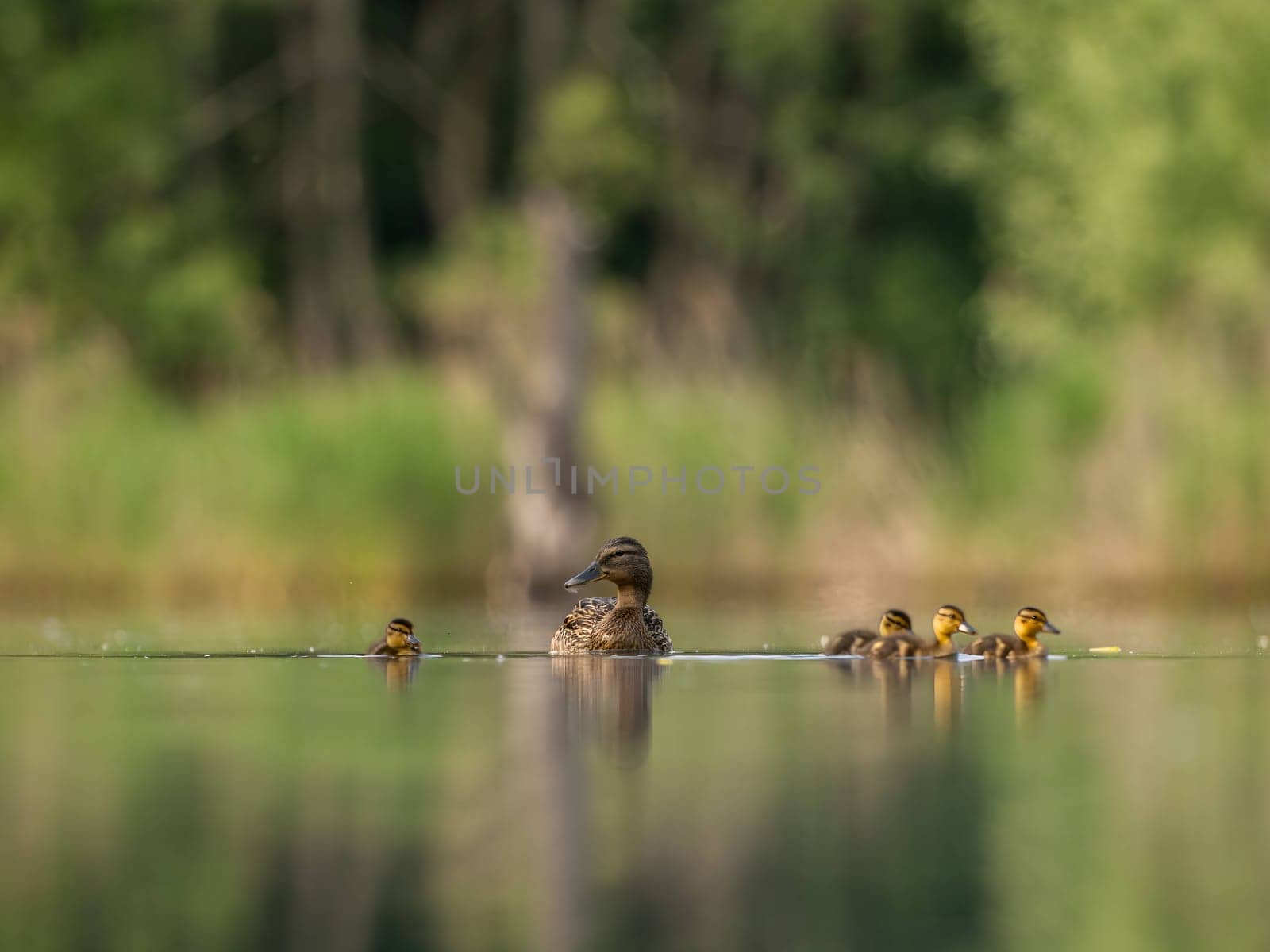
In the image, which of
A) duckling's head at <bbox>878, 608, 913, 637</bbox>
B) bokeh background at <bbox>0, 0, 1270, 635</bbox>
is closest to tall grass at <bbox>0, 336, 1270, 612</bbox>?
bokeh background at <bbox>0, 0, 1270, 635</bbox>

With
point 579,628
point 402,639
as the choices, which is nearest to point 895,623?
point 579,628

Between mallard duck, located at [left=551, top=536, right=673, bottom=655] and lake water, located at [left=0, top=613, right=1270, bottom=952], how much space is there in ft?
2.49

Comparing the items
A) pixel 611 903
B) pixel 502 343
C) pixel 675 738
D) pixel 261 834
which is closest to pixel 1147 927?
pixel 611 903

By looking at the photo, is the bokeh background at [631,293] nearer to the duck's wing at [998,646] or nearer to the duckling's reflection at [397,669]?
the duck's wing at [998,646]

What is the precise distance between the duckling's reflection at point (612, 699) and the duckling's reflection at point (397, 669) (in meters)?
0.64

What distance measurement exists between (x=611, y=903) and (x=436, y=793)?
1.70m

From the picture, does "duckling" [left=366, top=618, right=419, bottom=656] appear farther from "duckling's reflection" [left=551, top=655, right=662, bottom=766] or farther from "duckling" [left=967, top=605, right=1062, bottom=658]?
"duckling" [left=967, top=605, right=1062, bottom=658]

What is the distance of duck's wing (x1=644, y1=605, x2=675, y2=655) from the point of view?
1188 cm

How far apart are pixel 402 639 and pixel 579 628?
0.89 metres

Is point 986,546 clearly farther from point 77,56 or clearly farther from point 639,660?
point 77,56

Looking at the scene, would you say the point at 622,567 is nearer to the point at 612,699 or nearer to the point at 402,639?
the point at 402,639

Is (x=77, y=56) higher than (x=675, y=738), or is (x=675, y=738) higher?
(x=77, y=56)

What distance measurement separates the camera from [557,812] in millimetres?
6910

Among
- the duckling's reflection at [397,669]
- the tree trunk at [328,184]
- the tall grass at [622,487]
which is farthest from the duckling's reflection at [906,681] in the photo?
the tree trunk at [328,184]
